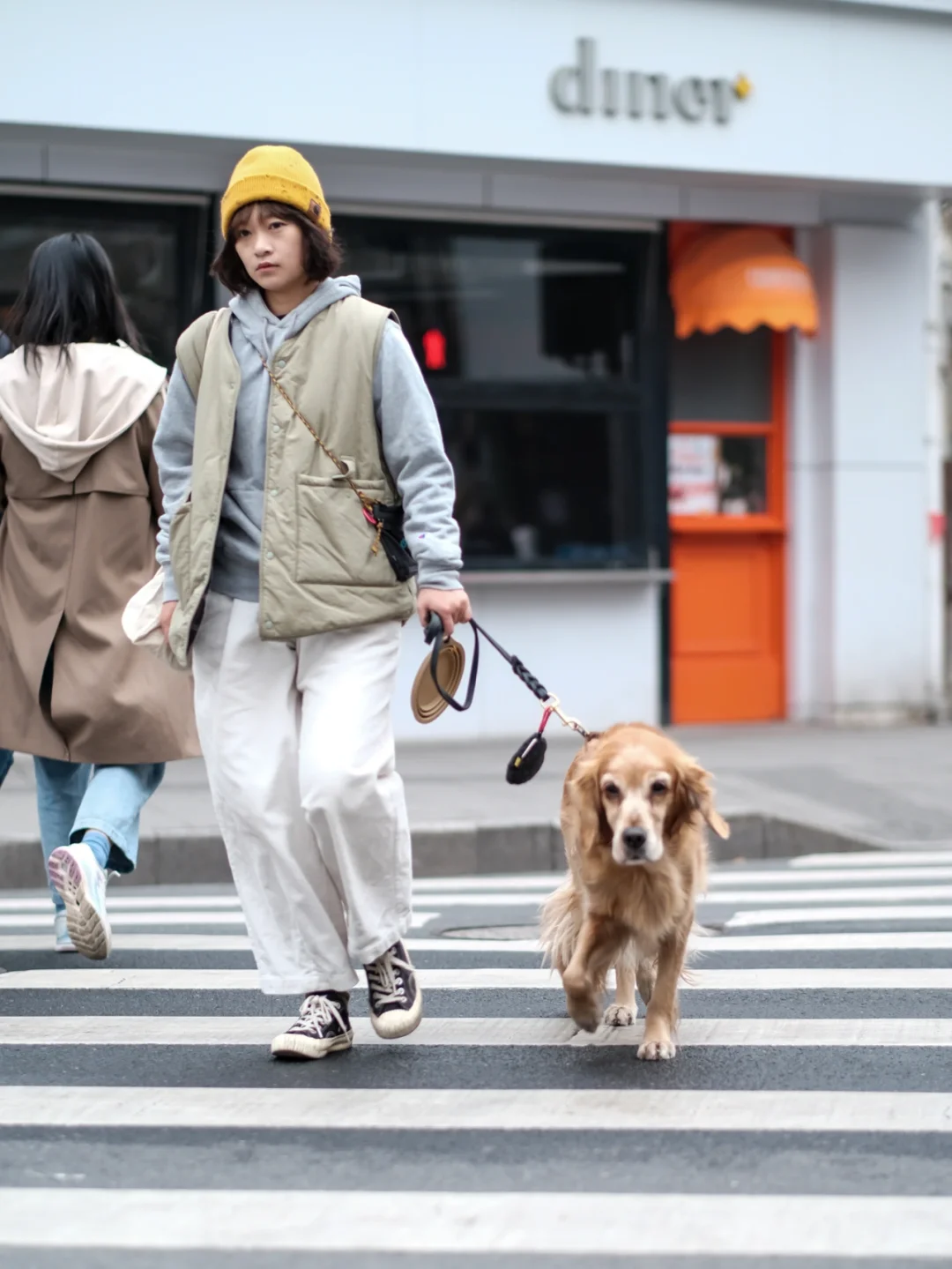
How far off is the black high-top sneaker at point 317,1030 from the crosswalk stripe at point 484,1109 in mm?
244

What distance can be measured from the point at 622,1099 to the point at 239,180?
2.23 meters

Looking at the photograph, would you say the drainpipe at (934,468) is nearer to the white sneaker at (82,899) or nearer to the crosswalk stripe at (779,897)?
the crosswalk stripe at (779,897)

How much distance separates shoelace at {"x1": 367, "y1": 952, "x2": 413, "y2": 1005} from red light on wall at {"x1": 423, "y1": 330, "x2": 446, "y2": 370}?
29.4 feet

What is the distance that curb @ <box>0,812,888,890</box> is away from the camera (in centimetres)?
878

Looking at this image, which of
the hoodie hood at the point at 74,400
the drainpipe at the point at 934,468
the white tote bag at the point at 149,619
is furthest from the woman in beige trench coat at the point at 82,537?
the drainpipe at the point at 934,468

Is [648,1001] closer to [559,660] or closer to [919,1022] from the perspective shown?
[919,1022]

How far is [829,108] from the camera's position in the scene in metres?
13.6

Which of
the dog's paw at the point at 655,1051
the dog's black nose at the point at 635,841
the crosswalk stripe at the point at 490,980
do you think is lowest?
the crosswalk stripe at the point at 490,980

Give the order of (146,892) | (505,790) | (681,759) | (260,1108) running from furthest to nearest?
(505,790), (146,892), (681,759), (260,1108)

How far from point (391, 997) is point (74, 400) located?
7.17 feet

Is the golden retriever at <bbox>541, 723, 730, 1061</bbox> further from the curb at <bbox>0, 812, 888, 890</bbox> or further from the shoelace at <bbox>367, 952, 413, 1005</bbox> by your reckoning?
the curb at <bbox>0, 812, 888, 890</bbox>

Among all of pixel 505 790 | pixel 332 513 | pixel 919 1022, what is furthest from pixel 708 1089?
pixel 505 790

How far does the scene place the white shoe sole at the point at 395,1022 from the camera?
465 cm

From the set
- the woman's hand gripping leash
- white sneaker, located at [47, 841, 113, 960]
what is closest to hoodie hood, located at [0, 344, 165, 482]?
white sneaker, located at [47, 841, 113, 960]
